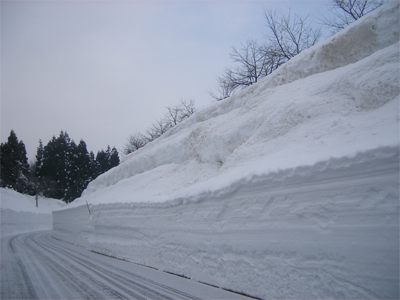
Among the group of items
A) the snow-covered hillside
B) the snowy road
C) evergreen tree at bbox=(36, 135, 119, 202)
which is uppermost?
evergreen tree at bbox=(36, 135, 119, 202)

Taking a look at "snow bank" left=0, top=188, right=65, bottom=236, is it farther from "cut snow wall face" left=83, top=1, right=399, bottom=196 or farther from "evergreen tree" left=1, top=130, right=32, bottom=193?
"cut snow wall face" left=83, top=1, right=399, bottom=196

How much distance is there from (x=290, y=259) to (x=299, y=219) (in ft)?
2.04

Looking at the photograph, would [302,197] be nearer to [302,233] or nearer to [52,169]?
[302,233]

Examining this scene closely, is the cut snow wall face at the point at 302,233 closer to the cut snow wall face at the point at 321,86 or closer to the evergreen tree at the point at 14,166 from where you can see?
the cut snow wall face at the point at 321,86

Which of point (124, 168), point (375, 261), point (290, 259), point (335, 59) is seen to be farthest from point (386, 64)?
point (124, 168)

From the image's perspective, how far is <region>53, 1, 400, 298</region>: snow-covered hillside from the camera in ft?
9.38

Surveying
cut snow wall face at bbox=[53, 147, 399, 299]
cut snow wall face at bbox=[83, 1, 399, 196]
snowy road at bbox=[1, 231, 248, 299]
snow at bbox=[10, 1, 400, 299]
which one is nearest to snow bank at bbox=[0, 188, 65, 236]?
snowy road at bbox=[1, 231, 248, 299]

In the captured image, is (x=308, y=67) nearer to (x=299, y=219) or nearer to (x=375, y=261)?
(x=299, y=219)

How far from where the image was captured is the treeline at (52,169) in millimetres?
41281

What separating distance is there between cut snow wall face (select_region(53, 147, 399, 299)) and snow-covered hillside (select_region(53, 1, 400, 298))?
0.01 meters

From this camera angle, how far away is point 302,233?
3.38 m

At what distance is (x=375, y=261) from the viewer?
2705 millimetres

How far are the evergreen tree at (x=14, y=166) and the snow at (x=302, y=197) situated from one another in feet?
141

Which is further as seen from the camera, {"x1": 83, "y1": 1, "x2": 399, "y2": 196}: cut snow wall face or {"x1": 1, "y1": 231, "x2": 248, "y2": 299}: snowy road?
{"x1": 83, "y1": 1, "x2": 399, "y2": 196}: cut snow wall face
